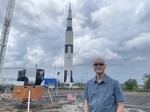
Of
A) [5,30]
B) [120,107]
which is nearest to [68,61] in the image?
[5,30]

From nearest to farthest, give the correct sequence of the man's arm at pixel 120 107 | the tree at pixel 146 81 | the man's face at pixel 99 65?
the man's arm at pixel 120 107 → the man's face at pixel 99 65 → the tree at pixel 146 81

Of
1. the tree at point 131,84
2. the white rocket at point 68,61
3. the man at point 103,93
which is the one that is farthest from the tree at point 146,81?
the man at point 103,93

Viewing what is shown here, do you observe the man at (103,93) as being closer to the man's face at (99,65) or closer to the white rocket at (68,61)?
the man's face at (99,65)

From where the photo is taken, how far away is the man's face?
4.11m

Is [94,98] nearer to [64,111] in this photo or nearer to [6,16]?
[64,111]

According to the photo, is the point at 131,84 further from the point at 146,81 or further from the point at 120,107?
the point at 120,107

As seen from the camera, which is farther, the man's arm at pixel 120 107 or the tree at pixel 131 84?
the tree at pixel 131 84

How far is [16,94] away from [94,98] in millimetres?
23579

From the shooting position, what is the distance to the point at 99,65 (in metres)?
4.11

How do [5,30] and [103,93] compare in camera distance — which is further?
[5,30]

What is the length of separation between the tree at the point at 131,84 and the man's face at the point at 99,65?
3014 inches

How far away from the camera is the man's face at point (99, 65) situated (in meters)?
4.11

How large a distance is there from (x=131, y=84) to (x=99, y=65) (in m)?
78.0

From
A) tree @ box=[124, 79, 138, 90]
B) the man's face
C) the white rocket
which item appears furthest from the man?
the white rocket
